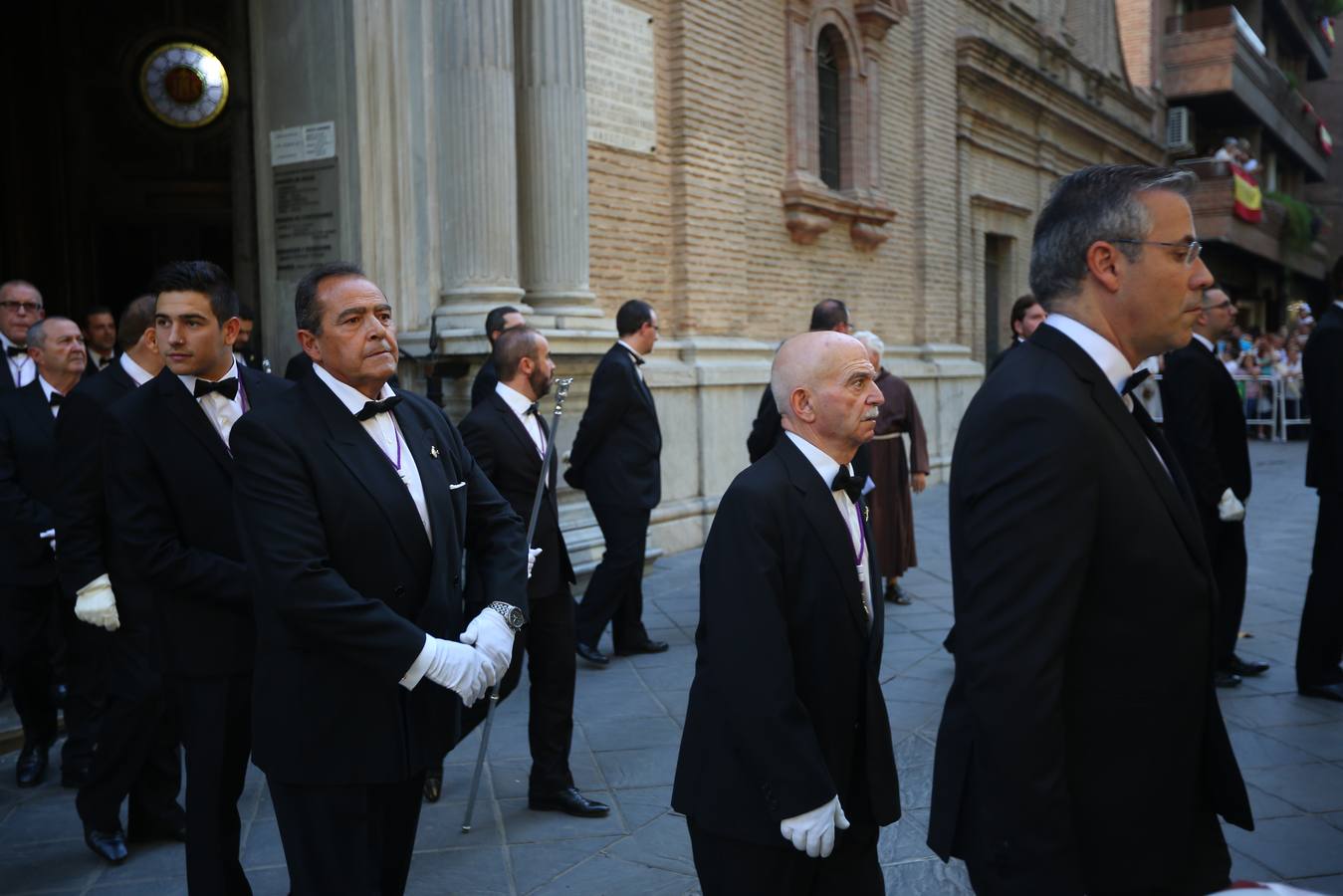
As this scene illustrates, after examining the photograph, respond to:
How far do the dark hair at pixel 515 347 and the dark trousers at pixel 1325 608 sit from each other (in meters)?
3.95

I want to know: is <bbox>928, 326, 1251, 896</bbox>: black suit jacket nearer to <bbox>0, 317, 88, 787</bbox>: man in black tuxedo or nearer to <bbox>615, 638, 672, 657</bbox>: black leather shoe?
<bbox>0, 317, 88, 787</bbox>: man in black tuxedo

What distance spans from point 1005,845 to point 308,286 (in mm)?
2069

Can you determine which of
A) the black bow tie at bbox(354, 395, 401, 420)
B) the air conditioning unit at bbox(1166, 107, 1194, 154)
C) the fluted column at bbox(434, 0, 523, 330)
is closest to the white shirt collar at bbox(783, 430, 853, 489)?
the black bow tie at bbox(354, 395, 401, 420)

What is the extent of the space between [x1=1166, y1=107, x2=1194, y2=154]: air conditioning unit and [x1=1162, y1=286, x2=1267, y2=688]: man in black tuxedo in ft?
74.5

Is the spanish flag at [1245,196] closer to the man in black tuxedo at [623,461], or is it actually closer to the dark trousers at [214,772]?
the man in black tuxedo at [623,461]

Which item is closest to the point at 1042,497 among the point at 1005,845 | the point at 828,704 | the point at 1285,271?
the point at 1005,845

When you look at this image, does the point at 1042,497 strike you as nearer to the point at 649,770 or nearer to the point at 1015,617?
the point at 1015,617

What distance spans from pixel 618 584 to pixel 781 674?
435cm

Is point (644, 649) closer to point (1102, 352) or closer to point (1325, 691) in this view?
point (1325, 691)

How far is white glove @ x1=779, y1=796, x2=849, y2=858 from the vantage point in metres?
2.35

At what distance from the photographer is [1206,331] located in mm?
6191

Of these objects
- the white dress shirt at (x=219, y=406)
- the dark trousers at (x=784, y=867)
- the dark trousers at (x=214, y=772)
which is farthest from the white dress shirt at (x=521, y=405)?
the dark trousers at (x=784, y=867)

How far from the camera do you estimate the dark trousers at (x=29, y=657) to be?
201 inches

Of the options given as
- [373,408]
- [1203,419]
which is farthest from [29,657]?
[1203,419]
